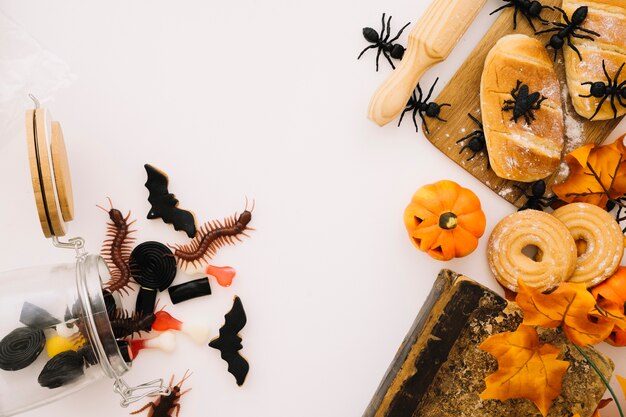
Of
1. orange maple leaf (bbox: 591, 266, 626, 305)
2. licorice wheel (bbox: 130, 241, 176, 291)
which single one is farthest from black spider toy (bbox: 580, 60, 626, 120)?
licorice wheel (bbox: 130, 241, 176, 291)

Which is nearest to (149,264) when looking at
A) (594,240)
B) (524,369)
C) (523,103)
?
(524,369)

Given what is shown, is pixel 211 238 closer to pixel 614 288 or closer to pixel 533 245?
pixel 533 245

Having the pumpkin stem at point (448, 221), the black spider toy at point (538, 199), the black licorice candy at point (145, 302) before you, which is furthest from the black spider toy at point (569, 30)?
the black licorice candy at point (145, 302)

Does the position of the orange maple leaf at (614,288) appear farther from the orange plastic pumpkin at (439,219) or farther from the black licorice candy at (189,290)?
the black licorice candy at (189,290)

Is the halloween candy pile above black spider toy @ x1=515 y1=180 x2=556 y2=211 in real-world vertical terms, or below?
below

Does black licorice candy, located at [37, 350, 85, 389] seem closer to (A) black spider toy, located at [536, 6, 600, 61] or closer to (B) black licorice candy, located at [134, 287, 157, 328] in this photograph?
(B) black licorice candy, located at [134, 287, 157, 328]

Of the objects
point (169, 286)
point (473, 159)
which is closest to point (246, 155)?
point (169, 286)
